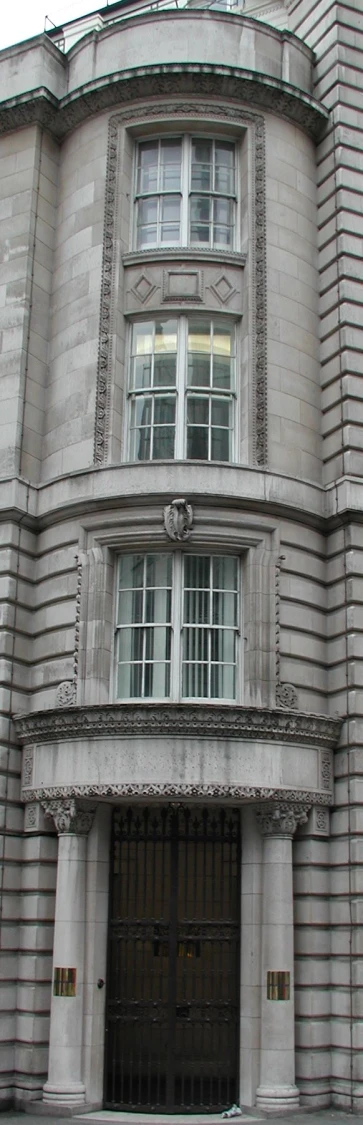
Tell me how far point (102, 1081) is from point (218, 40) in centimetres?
1779

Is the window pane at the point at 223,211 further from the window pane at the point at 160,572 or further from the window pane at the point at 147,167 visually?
the window pane at the point at 160,572

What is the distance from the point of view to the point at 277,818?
17406 mm

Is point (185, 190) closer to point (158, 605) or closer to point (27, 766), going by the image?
point (158, 605)

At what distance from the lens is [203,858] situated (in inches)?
699

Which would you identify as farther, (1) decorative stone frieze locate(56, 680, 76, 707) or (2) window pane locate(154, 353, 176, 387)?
(2) window pane locate(154, 353, 176, 387)

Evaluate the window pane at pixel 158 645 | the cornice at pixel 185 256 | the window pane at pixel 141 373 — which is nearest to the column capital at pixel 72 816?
the window pane at pixel 158 645

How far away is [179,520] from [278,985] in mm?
7025

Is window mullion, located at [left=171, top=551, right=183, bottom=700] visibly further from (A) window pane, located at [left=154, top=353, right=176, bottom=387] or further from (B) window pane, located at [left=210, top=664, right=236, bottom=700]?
(A) window pane, located at [left=154, top=353, right=176, bottom=387]

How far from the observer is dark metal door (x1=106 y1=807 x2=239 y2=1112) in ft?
55.9

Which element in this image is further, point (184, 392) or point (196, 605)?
point (184, 392)

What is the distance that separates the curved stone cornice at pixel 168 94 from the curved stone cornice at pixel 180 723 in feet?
36.4

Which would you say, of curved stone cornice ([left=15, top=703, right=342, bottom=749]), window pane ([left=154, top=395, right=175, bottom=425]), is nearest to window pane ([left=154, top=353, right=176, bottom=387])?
window pane ([left=154, top=395, right=175, bottom=425])

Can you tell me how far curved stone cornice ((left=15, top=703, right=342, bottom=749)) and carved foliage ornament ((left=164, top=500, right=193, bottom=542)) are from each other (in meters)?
2.71

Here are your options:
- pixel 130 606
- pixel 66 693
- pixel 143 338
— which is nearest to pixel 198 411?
pixel 143 338
